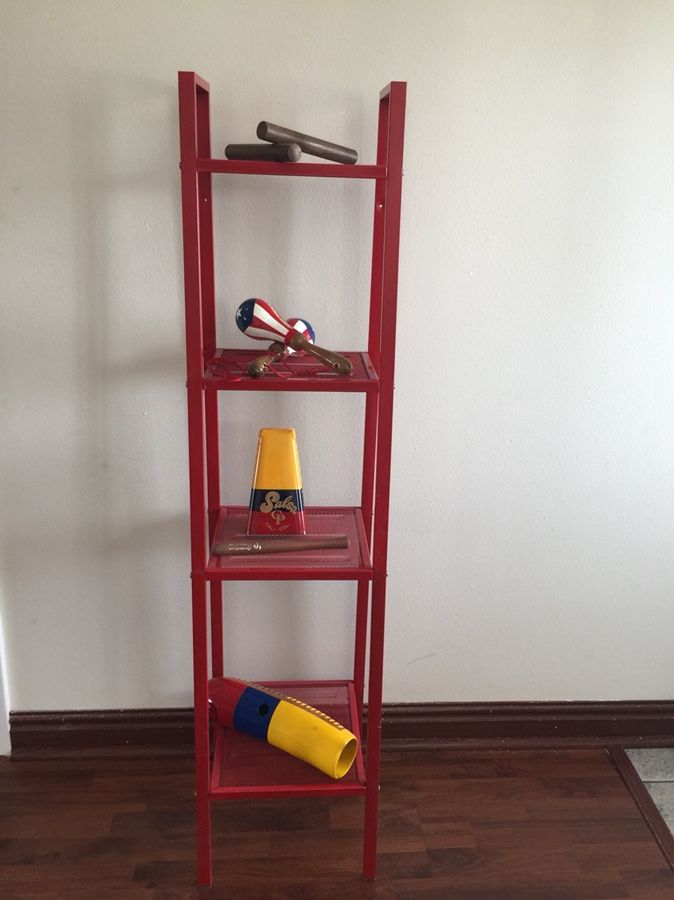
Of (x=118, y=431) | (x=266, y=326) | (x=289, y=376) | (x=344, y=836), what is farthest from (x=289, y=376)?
(x=344, y=836)

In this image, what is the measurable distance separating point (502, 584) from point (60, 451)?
3.69ft

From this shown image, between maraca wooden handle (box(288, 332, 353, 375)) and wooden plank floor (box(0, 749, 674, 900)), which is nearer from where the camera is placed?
maraca wooden handle (box(288, 332, 353, 375))

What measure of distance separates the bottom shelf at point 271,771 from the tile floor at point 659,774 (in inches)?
30.1

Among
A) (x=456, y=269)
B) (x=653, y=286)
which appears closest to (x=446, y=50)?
(x=456, y=269)

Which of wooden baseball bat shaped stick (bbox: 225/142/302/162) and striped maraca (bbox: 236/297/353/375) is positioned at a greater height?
wooden baseball bat shaped stick (bbox: 225/142/302/162)

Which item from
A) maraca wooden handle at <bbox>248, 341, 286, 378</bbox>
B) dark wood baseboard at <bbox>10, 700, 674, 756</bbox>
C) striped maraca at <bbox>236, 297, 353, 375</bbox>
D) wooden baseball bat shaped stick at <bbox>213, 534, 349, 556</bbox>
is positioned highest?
striped maraca at <bbox>236, 297, 353, 375</bbox>

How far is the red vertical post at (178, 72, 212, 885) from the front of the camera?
4.38 feet

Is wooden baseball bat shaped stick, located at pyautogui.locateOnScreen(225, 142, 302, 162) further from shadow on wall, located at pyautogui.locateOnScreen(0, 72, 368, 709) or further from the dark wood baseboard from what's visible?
the dark wood baseboard

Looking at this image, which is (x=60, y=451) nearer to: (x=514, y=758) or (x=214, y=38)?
(x=214, y=38)

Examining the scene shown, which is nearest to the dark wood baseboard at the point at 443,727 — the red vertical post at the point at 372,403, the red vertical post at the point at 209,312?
the red vertical post at the point at 372,403

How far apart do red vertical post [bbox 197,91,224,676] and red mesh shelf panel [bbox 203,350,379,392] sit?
0.10 meters

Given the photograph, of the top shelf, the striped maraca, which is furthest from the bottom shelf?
the top shelf

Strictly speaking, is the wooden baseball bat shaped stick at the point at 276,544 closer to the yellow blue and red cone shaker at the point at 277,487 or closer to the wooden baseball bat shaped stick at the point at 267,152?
the yellow blue and red cone shaker at the point at 277,487

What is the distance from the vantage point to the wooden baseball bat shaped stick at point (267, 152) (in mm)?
1370
